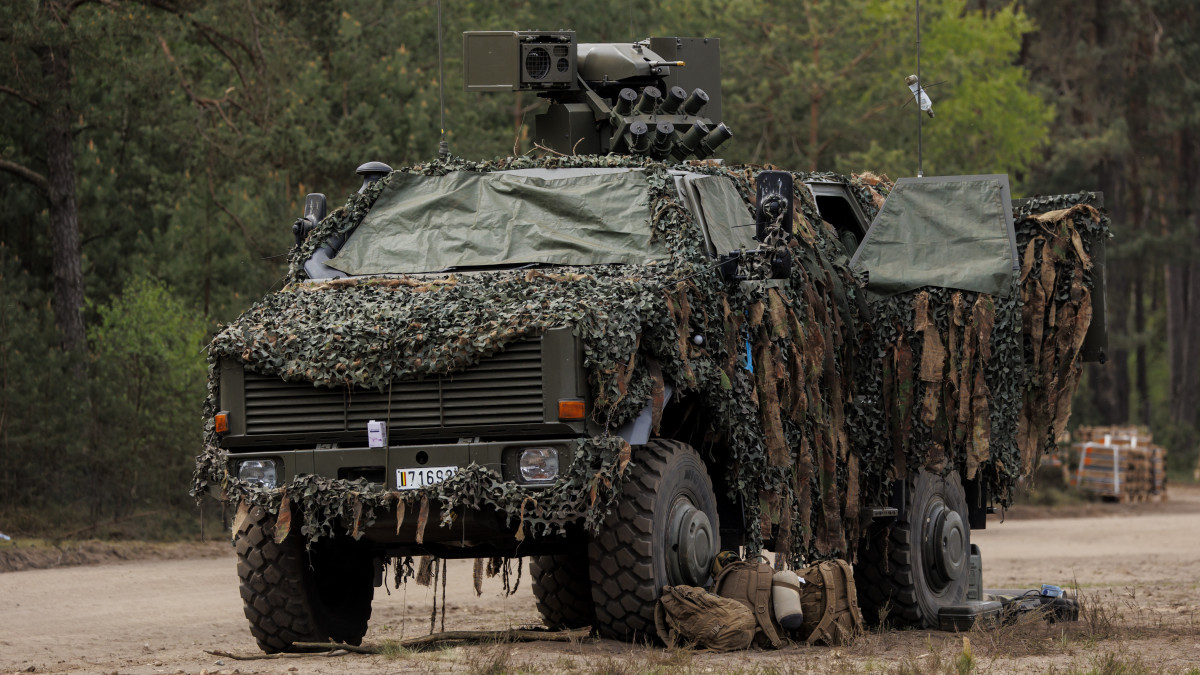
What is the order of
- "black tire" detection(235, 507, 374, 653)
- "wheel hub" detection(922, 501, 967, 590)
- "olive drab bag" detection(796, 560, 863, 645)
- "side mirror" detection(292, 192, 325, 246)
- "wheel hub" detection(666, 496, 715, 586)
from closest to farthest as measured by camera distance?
"wheel hub" detection(666, 496, 715, 586)
"black tire" detection(235, 507, 374, 653)
"olive drab bag" detection(796, 560, 863, 645)
"side mirror" detection(292, 192, 325, 246)
"wheel hub" detection(922, 501, 967, 590)

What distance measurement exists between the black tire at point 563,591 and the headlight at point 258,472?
3.10 m

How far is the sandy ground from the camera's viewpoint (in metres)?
8.26

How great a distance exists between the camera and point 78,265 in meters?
21.8

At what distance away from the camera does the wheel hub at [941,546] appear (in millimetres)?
11773

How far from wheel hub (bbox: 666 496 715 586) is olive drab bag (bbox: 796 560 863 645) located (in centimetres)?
75

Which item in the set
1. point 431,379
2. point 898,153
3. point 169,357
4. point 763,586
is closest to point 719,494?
point 763,586

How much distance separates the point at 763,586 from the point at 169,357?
13.4 meters

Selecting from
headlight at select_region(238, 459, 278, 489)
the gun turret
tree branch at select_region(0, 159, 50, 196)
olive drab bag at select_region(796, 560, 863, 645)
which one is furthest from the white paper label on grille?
tree branch at select_region(0, 159, 50, 196)

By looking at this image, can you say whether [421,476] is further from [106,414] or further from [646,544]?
[106,414]

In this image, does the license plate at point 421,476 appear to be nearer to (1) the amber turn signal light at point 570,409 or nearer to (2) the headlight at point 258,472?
(1) the amber turn signal light at point 570,409

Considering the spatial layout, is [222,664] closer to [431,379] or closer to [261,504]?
[261,504]

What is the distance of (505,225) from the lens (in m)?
10.3

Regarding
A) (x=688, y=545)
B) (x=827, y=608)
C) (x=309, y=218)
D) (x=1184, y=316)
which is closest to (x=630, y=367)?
(x=688, y=545)

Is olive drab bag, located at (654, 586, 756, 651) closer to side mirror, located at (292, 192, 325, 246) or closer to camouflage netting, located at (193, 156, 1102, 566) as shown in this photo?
camouflage netting, located at (193, 156, 1102, 566)
